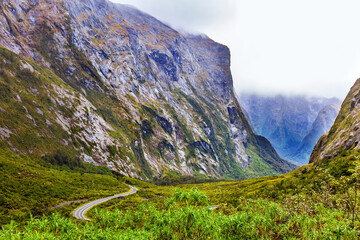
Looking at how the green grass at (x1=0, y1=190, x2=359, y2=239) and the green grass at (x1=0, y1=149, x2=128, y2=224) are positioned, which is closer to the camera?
the green grass at (x1=0, y1=190, x2=359, y2=239)

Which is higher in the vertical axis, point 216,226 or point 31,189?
point 216,226

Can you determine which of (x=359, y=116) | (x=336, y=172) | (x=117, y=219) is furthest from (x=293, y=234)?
(x=359, y=116)

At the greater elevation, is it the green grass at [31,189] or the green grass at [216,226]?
the green grass at [216,226]

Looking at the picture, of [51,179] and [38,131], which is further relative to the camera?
[38,131]

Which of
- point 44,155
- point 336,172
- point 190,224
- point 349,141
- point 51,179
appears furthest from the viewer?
point 44,155

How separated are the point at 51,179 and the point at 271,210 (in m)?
166

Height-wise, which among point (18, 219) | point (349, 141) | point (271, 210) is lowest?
point (18, 219)

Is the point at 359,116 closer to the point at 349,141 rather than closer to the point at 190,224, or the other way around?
the point at 349,141

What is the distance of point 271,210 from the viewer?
18.1m

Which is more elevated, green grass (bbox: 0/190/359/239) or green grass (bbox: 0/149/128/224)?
green grass (bbox: 0/190/359/239)

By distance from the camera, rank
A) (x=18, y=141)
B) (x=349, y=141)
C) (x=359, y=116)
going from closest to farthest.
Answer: (x=349, y=141)
(x=359, y=116)
(x=18, y=141)

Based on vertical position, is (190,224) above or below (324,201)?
below

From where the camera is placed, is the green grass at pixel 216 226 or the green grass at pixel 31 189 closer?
the green grass at pixel 216 226

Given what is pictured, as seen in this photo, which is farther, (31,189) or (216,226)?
(31,189)
